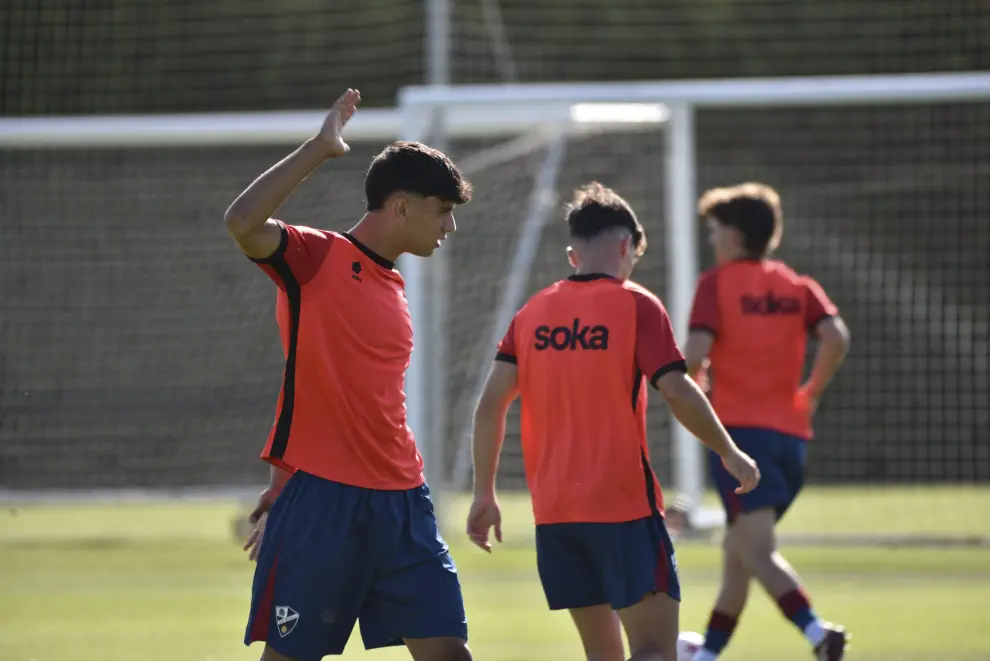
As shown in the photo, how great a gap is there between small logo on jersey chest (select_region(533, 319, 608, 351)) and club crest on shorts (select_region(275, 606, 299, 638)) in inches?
43.6

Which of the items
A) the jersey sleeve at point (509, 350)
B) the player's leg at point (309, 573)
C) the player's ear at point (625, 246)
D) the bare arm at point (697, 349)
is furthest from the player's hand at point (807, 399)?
the player's leg at point (309, 573)

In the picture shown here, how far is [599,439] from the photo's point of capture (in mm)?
4387

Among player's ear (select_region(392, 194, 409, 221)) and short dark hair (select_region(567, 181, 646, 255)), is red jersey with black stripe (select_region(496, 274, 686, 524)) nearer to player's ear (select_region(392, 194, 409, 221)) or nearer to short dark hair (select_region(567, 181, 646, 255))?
short dark hair (select_region(567, 181, 646, 255))

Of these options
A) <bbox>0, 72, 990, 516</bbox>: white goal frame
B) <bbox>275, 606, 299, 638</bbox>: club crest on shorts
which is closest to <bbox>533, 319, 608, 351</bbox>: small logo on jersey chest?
<bbox>275, 606, 299, 638</bbox>: club crest on shorts

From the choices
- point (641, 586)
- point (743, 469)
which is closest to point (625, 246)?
point (743, 469)

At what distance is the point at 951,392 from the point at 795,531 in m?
1.90

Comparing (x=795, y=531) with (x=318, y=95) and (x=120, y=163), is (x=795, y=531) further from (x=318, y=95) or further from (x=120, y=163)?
(x=318, y=95)

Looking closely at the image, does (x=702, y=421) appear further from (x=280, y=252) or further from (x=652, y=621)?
(x=280, y=252)

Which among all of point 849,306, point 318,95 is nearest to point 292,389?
point 849,306

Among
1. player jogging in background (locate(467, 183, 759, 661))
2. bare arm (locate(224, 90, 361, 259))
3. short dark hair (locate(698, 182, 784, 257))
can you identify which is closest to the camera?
bare arm (locate(224, 90, 361, 259))

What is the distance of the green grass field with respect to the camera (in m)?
6.46

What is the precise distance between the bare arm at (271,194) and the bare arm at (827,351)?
9.90 ft

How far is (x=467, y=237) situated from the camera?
41.9 feet

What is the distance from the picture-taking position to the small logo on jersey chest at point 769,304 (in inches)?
238
